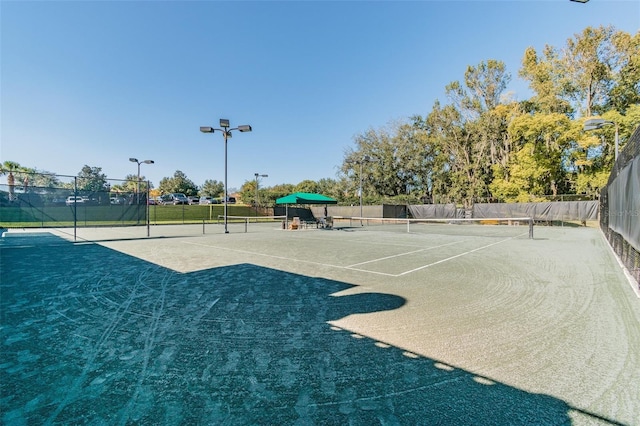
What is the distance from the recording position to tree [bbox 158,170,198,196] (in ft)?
211

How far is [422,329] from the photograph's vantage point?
3.40 metres

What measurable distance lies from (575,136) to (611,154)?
9.51ft

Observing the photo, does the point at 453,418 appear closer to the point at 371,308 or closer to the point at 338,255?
the point at 371,308

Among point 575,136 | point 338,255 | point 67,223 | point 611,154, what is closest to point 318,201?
point 338,255

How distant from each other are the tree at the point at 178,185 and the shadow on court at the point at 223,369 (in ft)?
213

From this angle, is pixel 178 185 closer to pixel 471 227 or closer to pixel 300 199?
pixel 300 199

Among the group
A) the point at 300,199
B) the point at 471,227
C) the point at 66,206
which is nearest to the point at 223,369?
the point at 66,206

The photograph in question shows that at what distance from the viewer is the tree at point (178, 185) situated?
64319mm

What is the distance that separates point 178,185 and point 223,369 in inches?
2699

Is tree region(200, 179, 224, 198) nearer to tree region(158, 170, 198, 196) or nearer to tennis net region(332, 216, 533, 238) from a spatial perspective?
tree region(158, 170, 198, 196)

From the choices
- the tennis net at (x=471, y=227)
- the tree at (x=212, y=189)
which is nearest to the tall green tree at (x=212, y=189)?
the tree at (x=212, y=189)

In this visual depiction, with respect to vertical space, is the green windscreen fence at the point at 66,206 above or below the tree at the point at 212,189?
below

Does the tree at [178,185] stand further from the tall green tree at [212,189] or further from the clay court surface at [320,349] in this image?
the clay court surface at [320,349]

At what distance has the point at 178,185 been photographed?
6431cm
